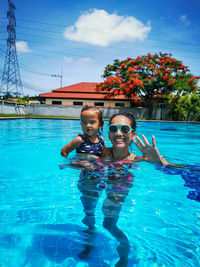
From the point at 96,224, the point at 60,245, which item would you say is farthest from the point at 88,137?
the point at 60,245

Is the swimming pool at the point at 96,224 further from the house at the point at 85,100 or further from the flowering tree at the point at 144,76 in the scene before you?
the house at the point at 85,100

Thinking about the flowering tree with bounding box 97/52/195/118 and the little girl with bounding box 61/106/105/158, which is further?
the flowering tree with bounding box 97/52/195/118

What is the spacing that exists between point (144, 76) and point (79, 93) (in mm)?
11062

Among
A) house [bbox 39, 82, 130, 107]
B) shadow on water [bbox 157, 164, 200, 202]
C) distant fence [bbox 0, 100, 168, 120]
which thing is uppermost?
house [bbox 39, 82, 130, 107]

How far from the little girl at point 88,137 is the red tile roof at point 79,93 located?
25.2 metres

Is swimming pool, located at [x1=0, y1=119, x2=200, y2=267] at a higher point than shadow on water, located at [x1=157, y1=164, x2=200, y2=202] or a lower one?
lower

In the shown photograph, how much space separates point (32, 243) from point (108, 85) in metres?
24.1

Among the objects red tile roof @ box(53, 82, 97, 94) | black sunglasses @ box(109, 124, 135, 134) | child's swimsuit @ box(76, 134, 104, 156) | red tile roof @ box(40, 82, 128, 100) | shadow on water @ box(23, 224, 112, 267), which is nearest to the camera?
shadow on water @ box(23, 224, 112, 267)

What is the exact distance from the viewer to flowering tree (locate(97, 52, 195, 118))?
78.1 feet

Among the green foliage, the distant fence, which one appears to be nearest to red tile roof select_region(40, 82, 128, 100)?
the distant fence

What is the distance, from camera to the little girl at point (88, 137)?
3.43 m

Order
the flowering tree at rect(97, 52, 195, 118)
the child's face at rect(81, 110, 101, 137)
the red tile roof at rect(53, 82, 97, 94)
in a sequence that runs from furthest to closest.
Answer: the red tile roof at rect(53, 82, 97, 94), the flowering tree at rect(97, 52, 195, 118), the child's face at rect(81, 110, 101, 137)

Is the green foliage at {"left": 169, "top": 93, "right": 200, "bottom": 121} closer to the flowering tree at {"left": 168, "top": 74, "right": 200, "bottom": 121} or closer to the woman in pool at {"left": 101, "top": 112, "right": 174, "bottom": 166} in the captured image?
the flowering tree at {"left": 168, "top": 74, "right": 200, "bottom": 121}

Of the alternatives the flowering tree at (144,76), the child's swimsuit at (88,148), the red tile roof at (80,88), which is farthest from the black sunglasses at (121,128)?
the red tile roof at (80,88)
